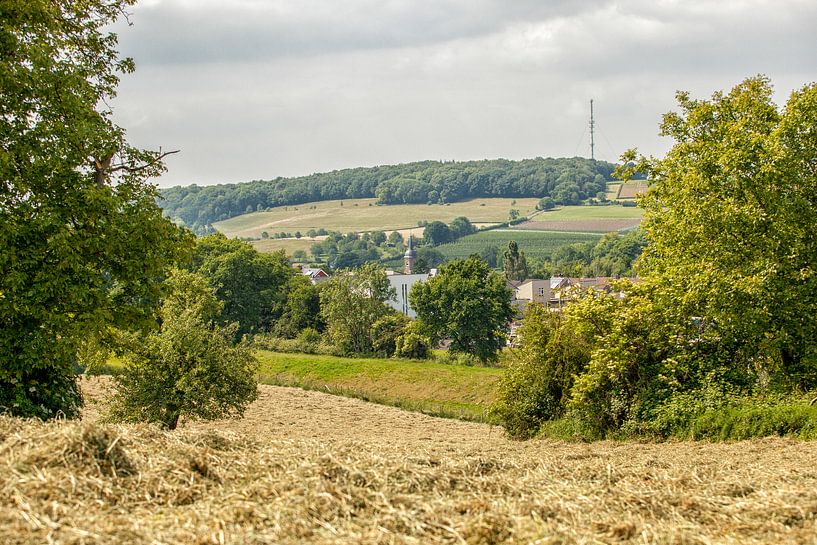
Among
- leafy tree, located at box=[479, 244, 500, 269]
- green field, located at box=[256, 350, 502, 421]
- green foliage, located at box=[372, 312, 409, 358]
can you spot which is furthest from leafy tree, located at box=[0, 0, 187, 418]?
leafy tree, located at box=[479, 244, 500, 269]

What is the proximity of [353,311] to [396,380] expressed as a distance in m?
18.2

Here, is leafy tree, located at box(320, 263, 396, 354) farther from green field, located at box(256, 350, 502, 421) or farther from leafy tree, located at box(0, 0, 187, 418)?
leafy tree, located at box(0, 0, 187, 418)

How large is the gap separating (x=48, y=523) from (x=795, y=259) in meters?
21.0

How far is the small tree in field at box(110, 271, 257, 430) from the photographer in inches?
1003

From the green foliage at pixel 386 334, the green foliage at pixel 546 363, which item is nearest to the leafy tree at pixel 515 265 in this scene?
the green foliage at pixel 386 334

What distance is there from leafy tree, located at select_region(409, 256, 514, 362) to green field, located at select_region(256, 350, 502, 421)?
25.9 feet

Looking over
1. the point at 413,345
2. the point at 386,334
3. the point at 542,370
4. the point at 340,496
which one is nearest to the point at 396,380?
the point at 413,345

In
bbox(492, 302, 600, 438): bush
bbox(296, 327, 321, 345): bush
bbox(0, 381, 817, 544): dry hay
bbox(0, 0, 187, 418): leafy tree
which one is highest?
bbox(0, 0, 187, 418): leafy tree

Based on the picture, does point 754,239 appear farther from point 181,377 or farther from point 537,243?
point 537,243

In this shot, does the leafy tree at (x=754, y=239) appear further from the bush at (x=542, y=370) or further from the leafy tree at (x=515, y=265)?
the leafy tree at (x=515, y=265)

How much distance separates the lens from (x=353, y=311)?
74688 mm

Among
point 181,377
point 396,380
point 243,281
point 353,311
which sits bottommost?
point 396,380

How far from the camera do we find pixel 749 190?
23.2 m

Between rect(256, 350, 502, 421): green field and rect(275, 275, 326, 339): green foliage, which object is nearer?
rect(256, 350, 502, 421): green field
